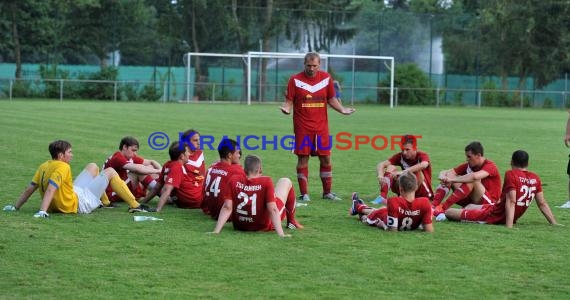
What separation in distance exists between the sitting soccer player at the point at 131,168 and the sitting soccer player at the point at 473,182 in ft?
11.7

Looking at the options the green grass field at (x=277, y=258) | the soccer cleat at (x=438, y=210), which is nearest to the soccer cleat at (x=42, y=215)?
the green grass field at (x=277, y=258)

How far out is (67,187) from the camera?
1044 centimetres

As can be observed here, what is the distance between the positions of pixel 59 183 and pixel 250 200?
240 cm

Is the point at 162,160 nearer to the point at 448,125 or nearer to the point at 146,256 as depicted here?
the point at 146,256

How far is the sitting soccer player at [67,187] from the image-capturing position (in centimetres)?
1027

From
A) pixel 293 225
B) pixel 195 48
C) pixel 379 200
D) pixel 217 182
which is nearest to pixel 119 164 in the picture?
pixel 217 182

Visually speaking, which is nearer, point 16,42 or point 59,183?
point 59,183

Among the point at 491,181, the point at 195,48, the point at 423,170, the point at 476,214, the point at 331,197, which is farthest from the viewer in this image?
the point at 195,48

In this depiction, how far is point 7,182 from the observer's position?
13539mm

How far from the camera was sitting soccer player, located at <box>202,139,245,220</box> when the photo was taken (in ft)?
33.3

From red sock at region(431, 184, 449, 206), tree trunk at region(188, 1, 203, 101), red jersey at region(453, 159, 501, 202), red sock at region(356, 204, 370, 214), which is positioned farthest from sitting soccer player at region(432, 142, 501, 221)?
tree trunk at region(188, 1, 203, 101)

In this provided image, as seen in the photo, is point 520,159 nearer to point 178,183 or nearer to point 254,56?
point 178,183

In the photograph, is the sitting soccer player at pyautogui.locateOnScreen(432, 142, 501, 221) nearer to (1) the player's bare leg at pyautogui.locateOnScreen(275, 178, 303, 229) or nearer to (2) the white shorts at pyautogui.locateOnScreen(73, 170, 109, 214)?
(1) the player's bare leg at pyautogui.locateOnScreen(275, 178, 303, 229)

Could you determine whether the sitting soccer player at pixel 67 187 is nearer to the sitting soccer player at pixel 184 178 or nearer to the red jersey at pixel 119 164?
the red jersey at pixel 119 164
